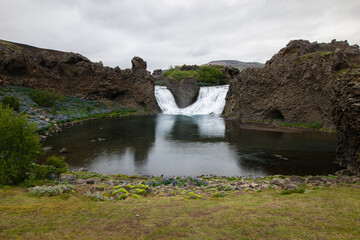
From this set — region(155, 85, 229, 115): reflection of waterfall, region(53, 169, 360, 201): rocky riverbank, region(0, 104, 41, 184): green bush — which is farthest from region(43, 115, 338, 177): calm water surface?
region(155, 85, 229, 115): reflection of waterfall

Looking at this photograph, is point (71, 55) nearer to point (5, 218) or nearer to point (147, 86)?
point (147, 86)

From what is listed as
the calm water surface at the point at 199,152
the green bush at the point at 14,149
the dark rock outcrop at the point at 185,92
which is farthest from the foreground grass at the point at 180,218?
the dark rock outcrop at the point at 185,92

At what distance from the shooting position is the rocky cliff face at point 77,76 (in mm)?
55906

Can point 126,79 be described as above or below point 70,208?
above

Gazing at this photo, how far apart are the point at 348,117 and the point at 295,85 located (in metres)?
32.6

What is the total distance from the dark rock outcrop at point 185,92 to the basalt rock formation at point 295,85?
21.4 m

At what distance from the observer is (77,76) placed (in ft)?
235

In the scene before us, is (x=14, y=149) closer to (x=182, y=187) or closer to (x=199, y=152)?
(x=182, y=187)

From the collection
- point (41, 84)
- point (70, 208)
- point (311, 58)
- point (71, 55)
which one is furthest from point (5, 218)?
point (71, 55)

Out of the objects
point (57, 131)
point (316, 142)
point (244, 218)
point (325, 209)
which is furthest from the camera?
point (57, 131)

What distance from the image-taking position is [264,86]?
191 feet

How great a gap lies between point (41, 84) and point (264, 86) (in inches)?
2228

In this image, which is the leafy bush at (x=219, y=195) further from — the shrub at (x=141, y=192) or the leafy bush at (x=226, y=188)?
the shrub at (x=141, y=192)

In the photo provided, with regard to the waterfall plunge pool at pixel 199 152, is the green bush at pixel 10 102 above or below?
above
